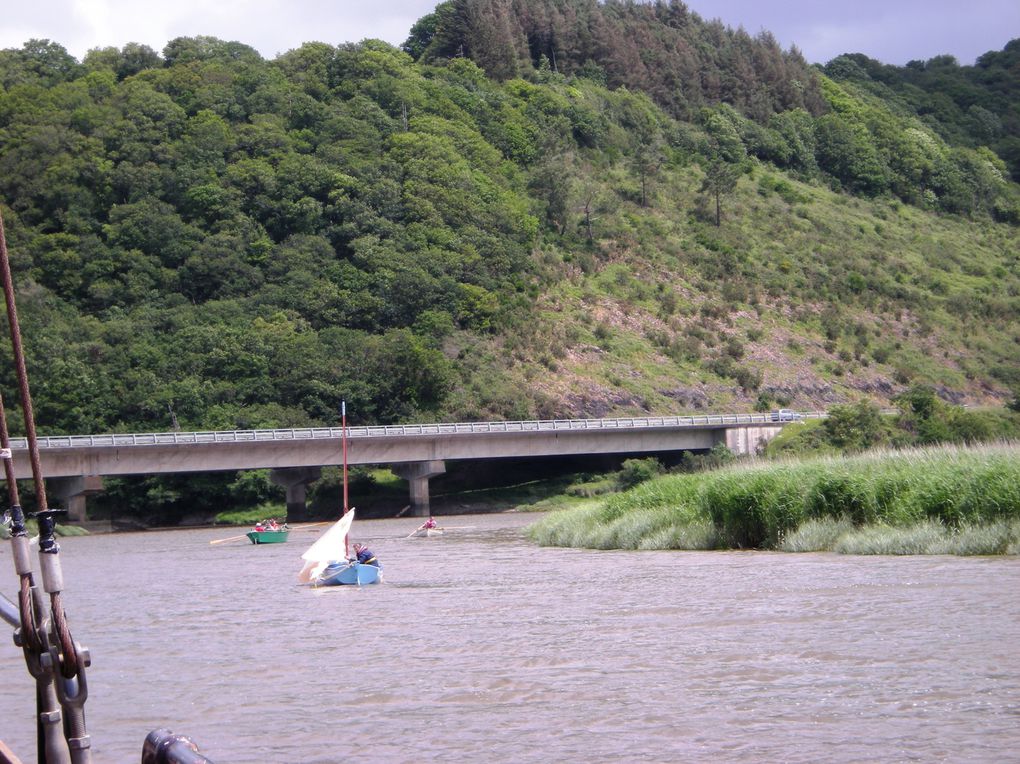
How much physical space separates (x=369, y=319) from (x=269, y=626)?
7461 centimetres

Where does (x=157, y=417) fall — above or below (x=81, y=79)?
below

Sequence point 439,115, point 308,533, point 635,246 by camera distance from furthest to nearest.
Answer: point 439,115, point 635,246, point 308,533

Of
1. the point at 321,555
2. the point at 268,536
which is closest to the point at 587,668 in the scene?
the point at 321,555

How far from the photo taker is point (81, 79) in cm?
12250

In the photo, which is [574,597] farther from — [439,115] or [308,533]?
[439,115]

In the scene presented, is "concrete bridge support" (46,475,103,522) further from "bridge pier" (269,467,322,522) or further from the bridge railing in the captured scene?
"bridge pier" (269,467,322,522)

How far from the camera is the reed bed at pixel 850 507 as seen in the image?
24.6 m

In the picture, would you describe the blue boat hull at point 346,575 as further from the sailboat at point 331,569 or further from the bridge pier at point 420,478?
the bridge pier at point 420,478

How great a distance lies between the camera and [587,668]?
15805mm

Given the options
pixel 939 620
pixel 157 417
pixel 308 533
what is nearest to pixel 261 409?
pixel 157 417

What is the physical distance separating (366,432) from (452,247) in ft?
112

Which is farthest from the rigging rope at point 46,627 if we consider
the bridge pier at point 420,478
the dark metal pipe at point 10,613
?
the bridge pier at point 420,478

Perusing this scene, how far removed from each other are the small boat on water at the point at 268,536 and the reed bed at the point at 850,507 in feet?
72.3

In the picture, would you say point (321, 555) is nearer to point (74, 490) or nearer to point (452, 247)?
point (74, 490)
